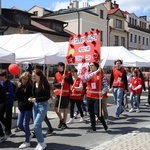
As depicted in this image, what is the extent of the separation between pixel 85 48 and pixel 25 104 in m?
3.15

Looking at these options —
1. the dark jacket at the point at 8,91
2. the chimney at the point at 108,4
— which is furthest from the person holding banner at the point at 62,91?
the chimney at the point at 108,4

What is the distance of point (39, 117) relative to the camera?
21.3 feet

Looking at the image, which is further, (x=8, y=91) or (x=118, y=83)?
(x=118, y=83)

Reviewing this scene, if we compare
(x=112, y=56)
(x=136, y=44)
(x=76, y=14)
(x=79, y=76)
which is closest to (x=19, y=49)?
(x=79, y=76)

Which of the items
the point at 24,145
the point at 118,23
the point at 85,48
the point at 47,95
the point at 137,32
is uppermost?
the point at 118,23

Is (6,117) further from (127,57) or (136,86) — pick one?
(127,57)

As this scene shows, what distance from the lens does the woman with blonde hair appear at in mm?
6898

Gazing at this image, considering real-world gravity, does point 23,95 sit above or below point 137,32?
below

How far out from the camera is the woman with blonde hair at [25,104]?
6.90 metres

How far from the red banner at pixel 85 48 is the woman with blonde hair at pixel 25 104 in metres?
2.58

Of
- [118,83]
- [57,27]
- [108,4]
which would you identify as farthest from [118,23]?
[118,83]

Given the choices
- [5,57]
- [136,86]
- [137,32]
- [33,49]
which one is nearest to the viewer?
[5,57]

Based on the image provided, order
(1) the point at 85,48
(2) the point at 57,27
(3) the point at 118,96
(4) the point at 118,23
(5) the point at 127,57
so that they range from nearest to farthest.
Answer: (1) the point at 85,48 → (3) the point at 118,96 → (5) the point at 127,57 → (2) the point at 57,27 → (4) the point at 118,23

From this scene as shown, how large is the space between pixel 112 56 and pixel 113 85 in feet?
25.8
